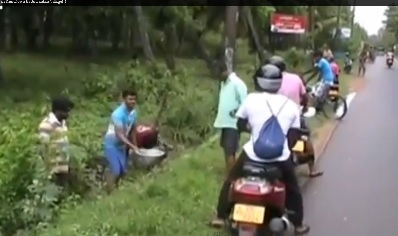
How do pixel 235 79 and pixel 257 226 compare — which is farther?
pixel 235 79

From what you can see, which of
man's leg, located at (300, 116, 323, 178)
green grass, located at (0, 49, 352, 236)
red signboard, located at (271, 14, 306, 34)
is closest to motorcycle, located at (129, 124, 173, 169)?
green grass, located at (0, 49, 352, 236)

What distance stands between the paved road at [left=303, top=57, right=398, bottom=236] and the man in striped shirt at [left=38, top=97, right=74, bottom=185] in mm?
2745

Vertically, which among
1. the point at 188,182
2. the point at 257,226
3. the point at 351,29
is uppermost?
the point at 257,226

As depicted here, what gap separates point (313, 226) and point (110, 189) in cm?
302

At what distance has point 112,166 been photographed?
9734mm

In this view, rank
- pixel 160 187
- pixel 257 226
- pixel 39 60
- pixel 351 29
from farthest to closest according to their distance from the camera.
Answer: pixel 351 29 < pixel 39 60 < pixel 160 187 < pixel 257 226

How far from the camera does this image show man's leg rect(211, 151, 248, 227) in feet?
20.9

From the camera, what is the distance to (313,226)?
7.72 metres

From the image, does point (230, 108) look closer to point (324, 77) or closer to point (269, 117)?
point (269, 117)

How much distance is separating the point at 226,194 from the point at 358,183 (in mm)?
3998

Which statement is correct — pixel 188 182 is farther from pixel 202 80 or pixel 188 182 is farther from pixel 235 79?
pixel 202 80

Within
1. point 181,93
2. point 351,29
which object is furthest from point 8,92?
point 351,29

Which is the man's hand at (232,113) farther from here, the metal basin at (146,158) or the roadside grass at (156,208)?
the metal basin at (146,158)

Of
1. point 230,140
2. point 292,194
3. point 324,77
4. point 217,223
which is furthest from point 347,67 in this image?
point 292,194
